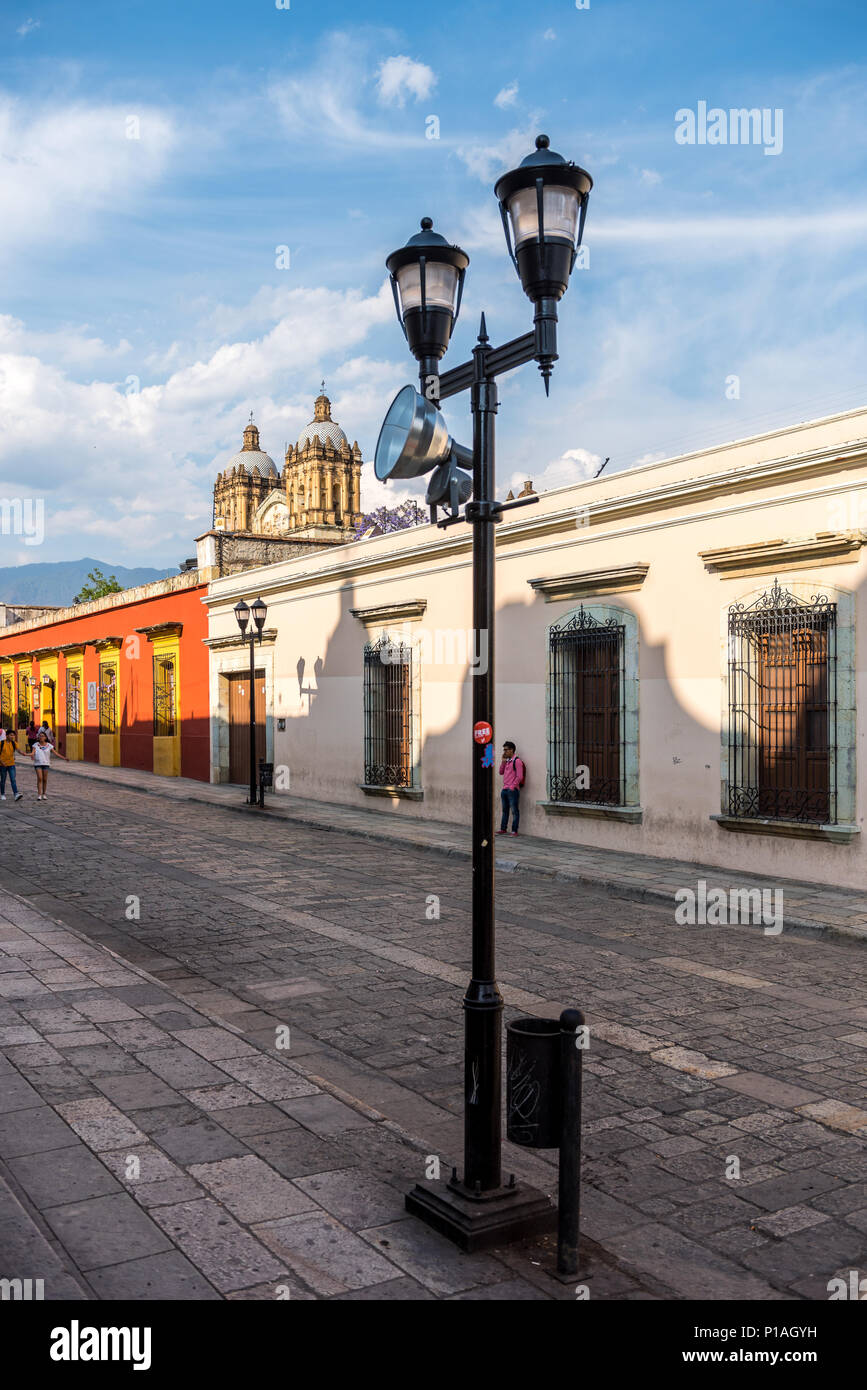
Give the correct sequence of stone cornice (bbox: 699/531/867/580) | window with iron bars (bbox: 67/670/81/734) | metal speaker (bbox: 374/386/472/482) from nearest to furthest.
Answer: metal speaker (bbox: 374/386/472/482) < stone cornice (bbox: 699/531/867/580) < window with iron bars (bbox: 67/670/81/734)

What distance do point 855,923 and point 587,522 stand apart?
20.0 feet

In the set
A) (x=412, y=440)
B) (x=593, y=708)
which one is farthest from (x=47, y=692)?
(x=412, y=440)

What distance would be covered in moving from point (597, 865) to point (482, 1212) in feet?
26.6

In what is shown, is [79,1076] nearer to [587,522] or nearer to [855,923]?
[855,923]

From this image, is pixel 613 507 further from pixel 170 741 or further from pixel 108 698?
pixel 108 698

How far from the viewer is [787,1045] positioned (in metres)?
5.94

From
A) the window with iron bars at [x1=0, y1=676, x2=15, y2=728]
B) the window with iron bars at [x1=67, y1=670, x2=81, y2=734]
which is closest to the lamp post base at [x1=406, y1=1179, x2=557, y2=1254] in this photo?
the window with iron bars at [x1=67, y1=670, x2=81, y2=734]

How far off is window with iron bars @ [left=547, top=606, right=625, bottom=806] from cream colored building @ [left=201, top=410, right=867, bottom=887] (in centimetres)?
2

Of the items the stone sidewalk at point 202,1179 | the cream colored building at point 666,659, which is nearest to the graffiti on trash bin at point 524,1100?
the stone sidewalk at point 202,1179

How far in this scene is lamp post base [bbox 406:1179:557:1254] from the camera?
3.71 meters

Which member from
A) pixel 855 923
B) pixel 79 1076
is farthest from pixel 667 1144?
pixel 855 923

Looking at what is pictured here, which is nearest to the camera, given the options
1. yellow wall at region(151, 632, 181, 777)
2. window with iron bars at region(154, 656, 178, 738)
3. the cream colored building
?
the cream colored building

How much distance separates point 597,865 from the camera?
11719 millimetres

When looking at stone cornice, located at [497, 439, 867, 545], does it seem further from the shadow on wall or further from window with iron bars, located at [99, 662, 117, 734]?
window with iron bars, located at [99, 662, 117, 734]
